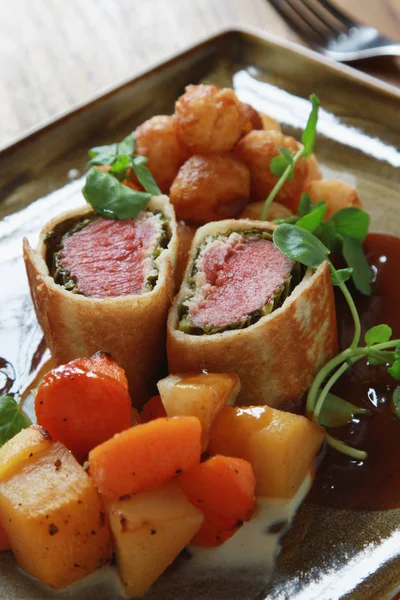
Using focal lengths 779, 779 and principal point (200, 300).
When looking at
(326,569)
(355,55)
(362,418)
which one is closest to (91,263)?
(362,418)

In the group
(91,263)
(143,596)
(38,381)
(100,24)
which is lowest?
(143,596)

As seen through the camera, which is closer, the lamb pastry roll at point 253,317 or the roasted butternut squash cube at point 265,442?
the roasted butternut squash cube at point 265,442

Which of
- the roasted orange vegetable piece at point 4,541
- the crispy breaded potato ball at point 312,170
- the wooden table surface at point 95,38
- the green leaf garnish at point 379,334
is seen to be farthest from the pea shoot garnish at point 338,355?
the wooden table surface at point 95,38

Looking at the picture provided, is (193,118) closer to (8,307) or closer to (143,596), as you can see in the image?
(8,307)

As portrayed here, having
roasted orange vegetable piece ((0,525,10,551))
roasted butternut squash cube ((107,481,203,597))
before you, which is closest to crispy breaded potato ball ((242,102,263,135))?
roasted butternut squash cube ((107,481,203,597))

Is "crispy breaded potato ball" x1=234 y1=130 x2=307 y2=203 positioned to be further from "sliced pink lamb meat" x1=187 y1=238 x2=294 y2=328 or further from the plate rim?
the plate rim

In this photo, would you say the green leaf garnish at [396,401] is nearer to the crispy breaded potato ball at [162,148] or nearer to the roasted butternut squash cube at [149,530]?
the roasted butternut squash cube at [149,530]

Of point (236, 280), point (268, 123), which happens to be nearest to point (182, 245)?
point (236, 280)
